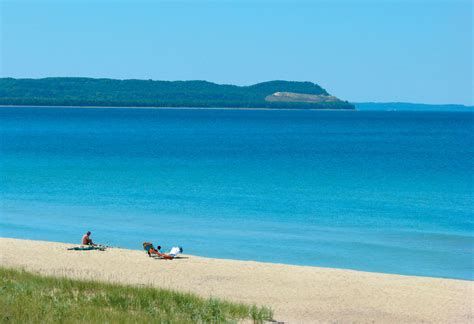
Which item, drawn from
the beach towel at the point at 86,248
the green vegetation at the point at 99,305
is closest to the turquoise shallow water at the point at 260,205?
the beach towel at the point at 86,248

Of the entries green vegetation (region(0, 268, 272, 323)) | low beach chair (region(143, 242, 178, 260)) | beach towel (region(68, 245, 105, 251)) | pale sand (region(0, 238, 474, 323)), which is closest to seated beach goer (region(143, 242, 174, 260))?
low beach chair (region(143, 242, 178, 260))

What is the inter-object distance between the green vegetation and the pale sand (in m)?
1.61

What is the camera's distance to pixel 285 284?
17438 mm

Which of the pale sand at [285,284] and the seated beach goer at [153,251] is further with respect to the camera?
the seated beach goer at [153,251]

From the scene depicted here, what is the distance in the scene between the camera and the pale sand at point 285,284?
15.0 m

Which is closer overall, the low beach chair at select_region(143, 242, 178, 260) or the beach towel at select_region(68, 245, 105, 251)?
the low beach chair at select_region(143, 242, 178, 260)

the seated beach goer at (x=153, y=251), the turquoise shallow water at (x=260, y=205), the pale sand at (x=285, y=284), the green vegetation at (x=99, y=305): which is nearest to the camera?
the green vegetation at (x=99, y=305)

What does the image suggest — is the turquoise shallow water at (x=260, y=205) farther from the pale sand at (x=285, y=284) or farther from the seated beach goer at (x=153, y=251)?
the pale sand at (x=285, y=284)

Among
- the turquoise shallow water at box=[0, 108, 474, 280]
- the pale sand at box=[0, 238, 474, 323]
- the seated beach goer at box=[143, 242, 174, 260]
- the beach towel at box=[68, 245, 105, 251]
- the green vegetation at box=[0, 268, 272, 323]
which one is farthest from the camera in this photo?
the turquoise shallow water at box=[0, 108, 474, 280]

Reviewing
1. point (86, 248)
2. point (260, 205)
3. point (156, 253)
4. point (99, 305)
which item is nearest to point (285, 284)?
point (156, 253)

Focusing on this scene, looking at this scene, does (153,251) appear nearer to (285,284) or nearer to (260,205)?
(285,284)

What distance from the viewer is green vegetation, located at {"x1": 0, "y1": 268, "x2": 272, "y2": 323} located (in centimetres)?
1095

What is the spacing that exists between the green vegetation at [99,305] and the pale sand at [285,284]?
5.28 feet

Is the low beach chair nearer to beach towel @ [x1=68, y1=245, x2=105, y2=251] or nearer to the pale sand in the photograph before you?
the pale sand
